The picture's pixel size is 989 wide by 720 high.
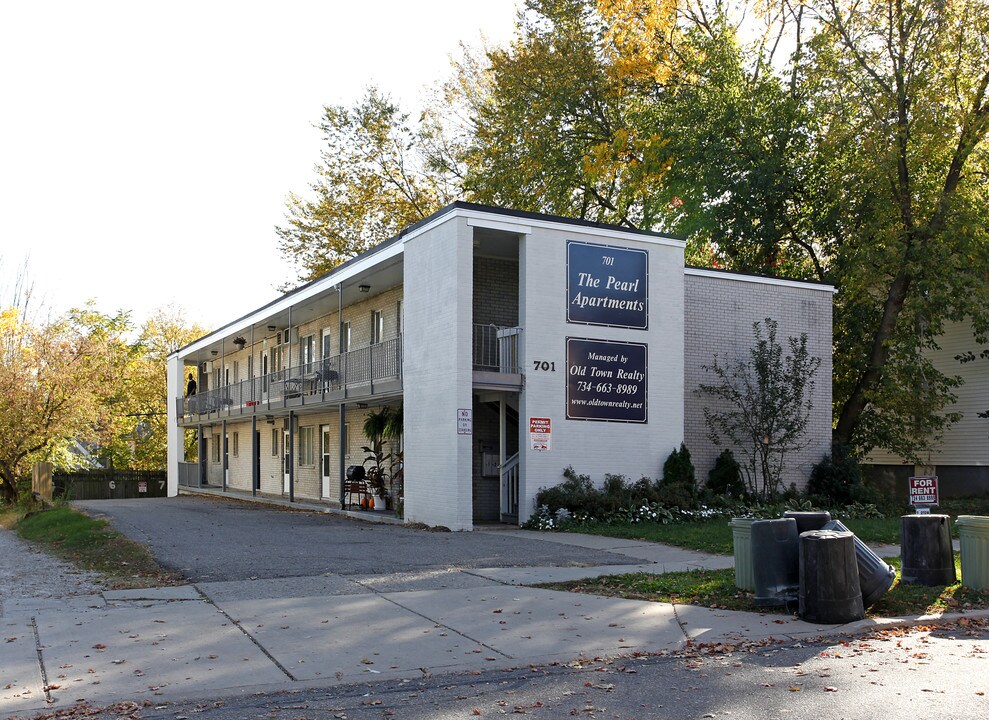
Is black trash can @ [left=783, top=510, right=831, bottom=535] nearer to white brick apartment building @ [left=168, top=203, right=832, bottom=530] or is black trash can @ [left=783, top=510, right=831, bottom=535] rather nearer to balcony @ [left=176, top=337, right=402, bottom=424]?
white brick apartment building @ [left=168, top=203, right=832, bottom=530]

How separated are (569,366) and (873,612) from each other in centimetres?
1111

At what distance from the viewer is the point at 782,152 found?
98.1 feet

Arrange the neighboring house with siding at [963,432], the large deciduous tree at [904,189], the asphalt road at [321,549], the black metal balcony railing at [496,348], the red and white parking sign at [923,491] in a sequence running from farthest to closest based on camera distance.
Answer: the neighboring house with siding at [963,432] → the large deciduous tree at [904,189] → the black metal balcony railing at [496,348] → the asphalt road at [321,549] → the red and white parking sign at [923,491]

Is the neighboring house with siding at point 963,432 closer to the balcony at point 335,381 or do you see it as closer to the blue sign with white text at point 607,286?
the blue sign with white text at point 607,286

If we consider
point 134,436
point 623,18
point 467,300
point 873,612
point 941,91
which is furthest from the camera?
point 134,436

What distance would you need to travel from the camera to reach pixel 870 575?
33.6 feet

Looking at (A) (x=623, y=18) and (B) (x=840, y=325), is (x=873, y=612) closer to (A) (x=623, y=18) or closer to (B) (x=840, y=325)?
(B) (x=840, y=325)

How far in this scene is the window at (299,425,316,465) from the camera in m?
32.2

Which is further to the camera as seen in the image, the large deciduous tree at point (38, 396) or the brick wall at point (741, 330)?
the large deciduous tree at point (38, 396)

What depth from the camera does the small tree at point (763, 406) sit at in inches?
901

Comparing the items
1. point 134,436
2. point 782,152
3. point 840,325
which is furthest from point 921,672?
point 134,436

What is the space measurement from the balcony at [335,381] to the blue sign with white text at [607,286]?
4537 millimetres

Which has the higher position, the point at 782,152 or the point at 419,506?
the point at 782,152

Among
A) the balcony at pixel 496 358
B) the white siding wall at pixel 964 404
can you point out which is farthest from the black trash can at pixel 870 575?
the white siding wall at pixel 964 404
